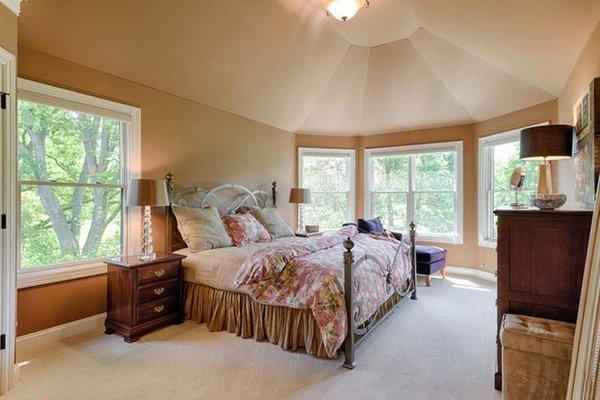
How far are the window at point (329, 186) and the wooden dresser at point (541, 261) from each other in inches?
167

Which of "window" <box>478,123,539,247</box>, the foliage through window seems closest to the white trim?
the foliage through window

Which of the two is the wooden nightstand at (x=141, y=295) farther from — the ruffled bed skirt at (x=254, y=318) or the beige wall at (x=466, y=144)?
the beige wall at (x=466, y=144)

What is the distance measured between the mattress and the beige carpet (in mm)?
468

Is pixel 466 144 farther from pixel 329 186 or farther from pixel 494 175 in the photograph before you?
pixel 329 186

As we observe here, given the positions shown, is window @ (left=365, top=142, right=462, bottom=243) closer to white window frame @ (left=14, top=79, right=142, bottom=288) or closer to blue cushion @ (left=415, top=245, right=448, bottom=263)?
blue cushion @ (left=415, top=245, right=448, bottom=263)

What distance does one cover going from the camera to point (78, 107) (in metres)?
3.09

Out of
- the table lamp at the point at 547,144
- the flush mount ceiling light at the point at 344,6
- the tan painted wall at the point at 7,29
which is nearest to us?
the tan painted wall at the point at 7,29

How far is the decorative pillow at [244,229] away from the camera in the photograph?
158 inches

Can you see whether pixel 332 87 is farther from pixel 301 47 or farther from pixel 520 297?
pixel 520 297

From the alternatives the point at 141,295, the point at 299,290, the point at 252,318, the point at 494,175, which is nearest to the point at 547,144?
the point at 299,290

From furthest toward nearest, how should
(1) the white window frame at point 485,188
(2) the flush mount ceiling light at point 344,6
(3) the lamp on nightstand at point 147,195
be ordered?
(1) the white window frame at point 485,188 → (3) the lamp on nightstand at point 147,195 → (2) the flush mount ceiling light at point 344,6

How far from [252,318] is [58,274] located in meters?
1.82

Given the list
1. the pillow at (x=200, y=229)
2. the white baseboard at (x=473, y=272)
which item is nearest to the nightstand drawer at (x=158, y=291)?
the pillow at (x=200, y=229)

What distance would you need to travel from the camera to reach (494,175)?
518 cm
